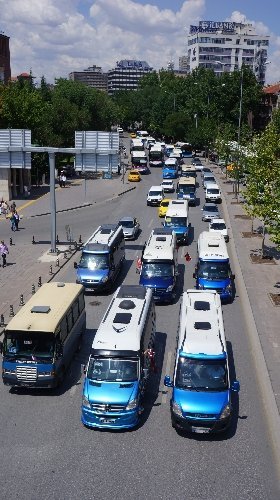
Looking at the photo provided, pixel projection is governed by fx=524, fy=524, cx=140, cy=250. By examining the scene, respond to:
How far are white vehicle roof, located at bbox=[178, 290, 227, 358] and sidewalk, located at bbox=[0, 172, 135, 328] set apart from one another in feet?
29.3

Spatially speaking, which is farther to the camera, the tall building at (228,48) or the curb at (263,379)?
the tall building at (228,48)

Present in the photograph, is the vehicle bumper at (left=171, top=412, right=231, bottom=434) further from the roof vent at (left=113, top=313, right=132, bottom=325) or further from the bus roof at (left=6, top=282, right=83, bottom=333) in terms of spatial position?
the bus roof at (left=6, top=282, right=83, bottom=333)

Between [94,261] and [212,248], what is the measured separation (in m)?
6.42

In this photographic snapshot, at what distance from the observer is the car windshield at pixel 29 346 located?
1730 centimetres

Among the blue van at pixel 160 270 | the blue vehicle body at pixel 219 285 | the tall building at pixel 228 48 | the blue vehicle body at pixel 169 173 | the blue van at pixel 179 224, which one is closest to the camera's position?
the blue van at pixel 160 270

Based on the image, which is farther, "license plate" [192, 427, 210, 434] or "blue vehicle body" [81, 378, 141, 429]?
"blue vehicle body" [81, 378, 141, 429]

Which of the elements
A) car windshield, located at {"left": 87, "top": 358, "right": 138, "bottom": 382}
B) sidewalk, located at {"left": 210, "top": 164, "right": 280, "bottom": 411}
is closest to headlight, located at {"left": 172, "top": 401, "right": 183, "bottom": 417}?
car windshield, located at {"left": 87, "top": 358, "right": 138, "bottom": 382}

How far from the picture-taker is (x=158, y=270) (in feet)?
87.2

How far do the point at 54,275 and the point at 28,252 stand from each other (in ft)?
19.9

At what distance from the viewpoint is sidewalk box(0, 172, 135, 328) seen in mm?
27812

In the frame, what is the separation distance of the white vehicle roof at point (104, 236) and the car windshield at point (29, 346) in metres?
11.2

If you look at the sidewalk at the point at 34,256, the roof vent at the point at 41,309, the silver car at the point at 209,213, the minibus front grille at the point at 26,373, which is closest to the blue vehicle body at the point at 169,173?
the sidewalk at the point at 34,256

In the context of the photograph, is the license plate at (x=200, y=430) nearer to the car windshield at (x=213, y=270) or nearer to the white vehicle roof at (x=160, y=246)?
the car windshield at (x=213, y=270)

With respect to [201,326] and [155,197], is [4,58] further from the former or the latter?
[201,326]
